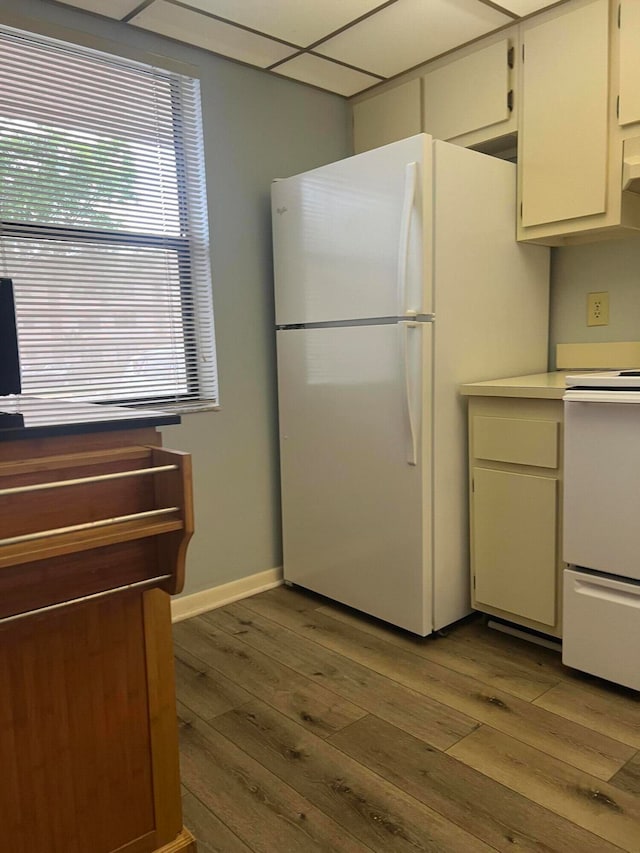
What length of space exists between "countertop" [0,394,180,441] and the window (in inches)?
36.6

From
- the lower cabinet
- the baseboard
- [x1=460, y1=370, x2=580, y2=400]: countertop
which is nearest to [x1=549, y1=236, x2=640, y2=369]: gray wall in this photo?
[x1=460, y1=370, x2=580, y2=400]: countertop

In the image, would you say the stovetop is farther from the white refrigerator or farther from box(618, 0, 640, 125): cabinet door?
box(618, 0, 640, 125): cabinet door

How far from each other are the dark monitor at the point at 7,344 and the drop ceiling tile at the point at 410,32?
1.74 m

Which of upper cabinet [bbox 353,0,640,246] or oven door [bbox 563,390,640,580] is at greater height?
upper cabinet [bbox 353,0,640,246]

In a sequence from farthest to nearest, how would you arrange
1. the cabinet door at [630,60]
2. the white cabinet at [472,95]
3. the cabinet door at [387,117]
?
1. the cabinet door at [387,117]
2. the white cabinet at [472,95]
3. the cabinet door at [630,60]

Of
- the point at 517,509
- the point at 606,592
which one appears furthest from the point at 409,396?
the point at 606,592

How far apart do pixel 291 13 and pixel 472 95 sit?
2.46 feet

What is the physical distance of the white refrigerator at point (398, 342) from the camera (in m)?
2.23

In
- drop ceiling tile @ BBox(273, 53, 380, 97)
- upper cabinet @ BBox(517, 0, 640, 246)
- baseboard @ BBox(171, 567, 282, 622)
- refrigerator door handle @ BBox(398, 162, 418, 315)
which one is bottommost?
baseboard @ BBox(171, 567, 282, 622)

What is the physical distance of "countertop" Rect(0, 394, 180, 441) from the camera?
1125mm

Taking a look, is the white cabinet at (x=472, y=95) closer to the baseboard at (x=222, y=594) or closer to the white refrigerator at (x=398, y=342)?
the white refrigerator at (x=398, y=342)

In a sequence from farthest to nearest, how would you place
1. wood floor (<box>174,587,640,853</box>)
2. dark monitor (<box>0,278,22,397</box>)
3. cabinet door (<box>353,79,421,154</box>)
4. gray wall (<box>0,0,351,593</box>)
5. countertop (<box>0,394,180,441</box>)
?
cabinet door (<box>353,79,421,154</box>) < gray wall (<box>0,0,351,593</box>) < wood floor (<box>174,587,640,853</box>) < dark monitor (<box>0,278,22,397</box>) < countertop (<box>0,394,180,441</box>)

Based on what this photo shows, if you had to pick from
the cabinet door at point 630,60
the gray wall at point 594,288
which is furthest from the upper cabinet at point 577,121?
the gray wall at point 594,288

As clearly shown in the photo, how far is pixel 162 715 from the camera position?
1.36m
